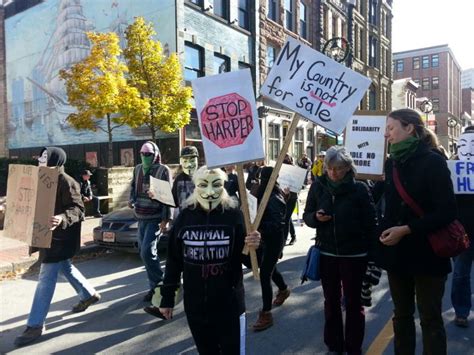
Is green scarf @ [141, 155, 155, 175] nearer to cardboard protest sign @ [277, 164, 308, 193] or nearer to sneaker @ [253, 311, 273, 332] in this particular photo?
cardboard protest sign @ [277, 164, 308, 193]

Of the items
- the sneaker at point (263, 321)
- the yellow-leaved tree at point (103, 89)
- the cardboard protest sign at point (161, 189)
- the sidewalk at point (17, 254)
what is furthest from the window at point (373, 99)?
the sneaker at point (263, 321)

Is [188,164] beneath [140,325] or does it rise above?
above

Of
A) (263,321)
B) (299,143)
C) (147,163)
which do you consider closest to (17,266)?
(147,163)

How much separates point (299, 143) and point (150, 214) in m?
20.0

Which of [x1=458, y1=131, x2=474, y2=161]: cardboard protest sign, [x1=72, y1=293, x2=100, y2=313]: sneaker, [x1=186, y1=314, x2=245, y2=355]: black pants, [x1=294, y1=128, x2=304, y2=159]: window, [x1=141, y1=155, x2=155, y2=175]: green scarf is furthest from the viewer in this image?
[x1=294, y1=128, x2=304, y2=159]: window

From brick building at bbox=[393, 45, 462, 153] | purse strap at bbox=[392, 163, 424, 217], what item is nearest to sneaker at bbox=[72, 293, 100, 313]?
purse strap at bbox=[392, 163, 424, 217]

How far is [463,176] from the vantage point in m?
4.22

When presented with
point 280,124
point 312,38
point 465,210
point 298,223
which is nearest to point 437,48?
point 312,38

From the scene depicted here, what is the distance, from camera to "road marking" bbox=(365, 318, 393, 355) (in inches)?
151

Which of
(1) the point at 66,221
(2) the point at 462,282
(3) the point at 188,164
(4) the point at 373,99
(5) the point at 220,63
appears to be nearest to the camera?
(1) the point at 66,221

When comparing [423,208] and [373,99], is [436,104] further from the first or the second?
[423,208]

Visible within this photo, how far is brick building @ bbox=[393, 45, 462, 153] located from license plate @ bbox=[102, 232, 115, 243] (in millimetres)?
66323

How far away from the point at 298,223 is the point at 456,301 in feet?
24.8

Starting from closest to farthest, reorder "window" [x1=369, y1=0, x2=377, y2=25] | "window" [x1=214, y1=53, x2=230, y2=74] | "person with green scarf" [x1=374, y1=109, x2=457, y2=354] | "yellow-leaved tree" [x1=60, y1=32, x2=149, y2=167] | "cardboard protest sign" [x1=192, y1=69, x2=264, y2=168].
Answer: "person with green scarf" [x1=374, y1=109, x2=457, y2=354] < "cardboard protest sign" [x1=192, y1=69, x2=264, y2=168] < "yellow-leaved tree" [x1=60, y1=32, x2=149, y2=167] < "window" [x1=214, y1=53, x2=230, y2=74] < "window" [x1=369, y1=0, x2=377, y2=25]
